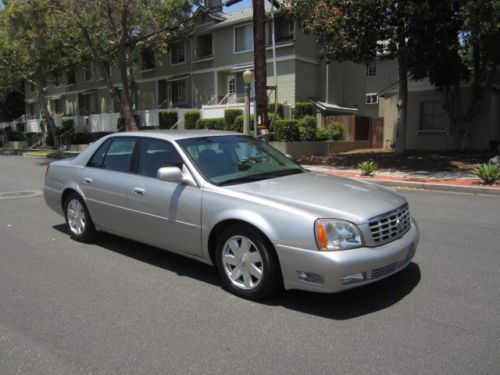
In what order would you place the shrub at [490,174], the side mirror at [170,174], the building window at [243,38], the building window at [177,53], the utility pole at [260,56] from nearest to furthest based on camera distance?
the side mirror at [170,174] < the shrub at [490,174] < the utility pole at [260,56] < the building window at [243,38] < the building window at [177,53]

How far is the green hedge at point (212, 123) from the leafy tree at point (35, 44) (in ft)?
26.7

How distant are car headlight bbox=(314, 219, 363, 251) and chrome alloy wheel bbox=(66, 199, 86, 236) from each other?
12.1 ft

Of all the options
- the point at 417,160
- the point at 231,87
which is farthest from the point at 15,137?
the point at 417,160

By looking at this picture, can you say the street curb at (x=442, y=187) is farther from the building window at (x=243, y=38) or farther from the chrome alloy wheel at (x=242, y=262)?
the building window at (x=243, y=38)

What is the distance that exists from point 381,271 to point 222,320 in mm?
1412

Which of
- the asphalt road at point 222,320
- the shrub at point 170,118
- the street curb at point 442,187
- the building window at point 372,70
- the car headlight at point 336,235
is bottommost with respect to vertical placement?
the asphalt road at point 222,320

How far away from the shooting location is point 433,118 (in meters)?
21.6

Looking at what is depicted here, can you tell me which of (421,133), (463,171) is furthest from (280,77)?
(463,171)

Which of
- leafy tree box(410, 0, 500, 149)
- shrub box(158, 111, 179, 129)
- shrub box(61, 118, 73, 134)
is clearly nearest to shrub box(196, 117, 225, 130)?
shrub box(158, 111, 179, 129)

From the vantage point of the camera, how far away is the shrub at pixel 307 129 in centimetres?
2148

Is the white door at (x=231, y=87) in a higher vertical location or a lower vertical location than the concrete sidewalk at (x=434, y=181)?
higher

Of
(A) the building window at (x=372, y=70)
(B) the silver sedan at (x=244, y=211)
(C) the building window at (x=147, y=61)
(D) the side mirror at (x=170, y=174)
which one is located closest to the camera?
(B) the silver sedan at (x=244, y=211)

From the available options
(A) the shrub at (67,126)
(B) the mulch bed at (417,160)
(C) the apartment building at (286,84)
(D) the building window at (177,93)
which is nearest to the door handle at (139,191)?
(B) the mulch bed at (417,160)

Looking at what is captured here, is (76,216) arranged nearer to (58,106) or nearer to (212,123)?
(212,123)
